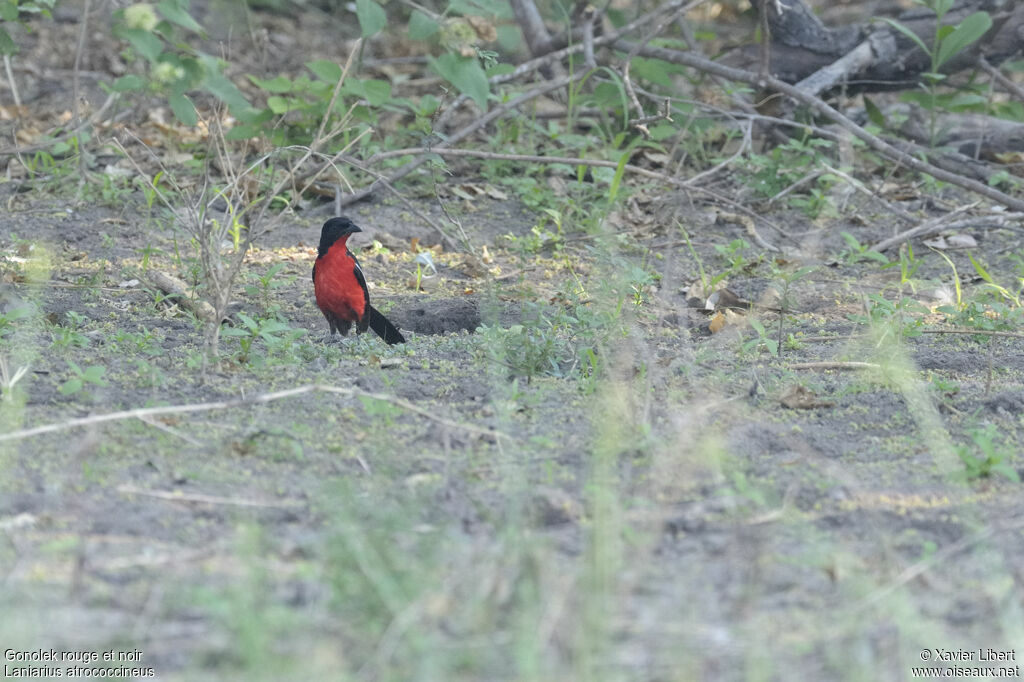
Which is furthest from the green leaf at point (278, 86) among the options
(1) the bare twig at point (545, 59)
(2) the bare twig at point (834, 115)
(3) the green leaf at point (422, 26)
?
(3) the green leaf at point (422, 26)

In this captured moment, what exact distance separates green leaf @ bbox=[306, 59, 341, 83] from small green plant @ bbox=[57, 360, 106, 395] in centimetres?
294

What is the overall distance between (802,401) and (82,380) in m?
2.19

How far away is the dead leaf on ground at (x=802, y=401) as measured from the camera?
138 inches

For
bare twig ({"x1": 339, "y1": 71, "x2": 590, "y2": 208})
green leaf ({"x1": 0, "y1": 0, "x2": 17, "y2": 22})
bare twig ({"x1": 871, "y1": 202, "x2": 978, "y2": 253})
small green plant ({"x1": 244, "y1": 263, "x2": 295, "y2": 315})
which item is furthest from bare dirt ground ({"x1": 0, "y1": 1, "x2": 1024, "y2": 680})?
bare twig ({"x1": 339, "y1": 71, "x2": 590, "y2": 208})

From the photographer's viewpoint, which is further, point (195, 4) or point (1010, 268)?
point (195, 4)

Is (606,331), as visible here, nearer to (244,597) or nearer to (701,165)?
(244,597)

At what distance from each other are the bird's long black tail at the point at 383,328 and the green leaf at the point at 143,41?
1.84 metres

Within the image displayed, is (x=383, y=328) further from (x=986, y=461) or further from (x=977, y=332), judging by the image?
(x=986, y=461)

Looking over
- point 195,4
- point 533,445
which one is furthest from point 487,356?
point 195,4

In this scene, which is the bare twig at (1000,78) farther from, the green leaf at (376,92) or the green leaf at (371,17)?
the green leaf at (371,17)

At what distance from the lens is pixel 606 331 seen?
13.6 ft

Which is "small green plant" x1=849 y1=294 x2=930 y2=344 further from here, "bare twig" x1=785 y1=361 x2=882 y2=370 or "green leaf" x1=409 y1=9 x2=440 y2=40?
"green leaf" x1=409 y1=9 x2=440 y2=40

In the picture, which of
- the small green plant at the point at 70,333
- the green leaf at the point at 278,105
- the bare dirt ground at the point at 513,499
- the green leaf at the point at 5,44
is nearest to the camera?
the bare dirt ground at the point at 513,499

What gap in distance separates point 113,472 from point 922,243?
452cm
